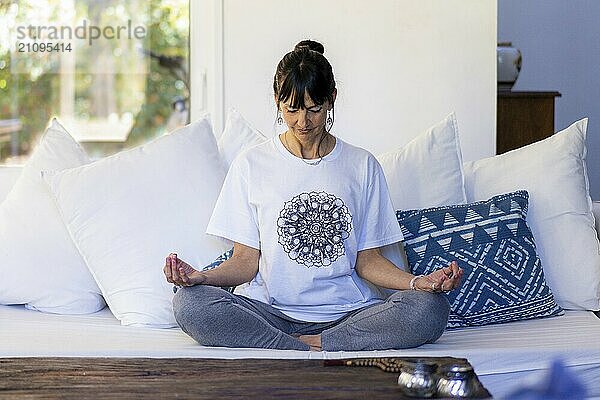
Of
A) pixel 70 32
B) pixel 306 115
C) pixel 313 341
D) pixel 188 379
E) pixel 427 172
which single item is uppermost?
pixel 70 32

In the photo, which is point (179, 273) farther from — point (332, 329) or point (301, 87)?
point (301, 87)

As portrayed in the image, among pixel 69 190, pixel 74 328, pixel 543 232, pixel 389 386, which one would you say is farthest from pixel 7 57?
pixel 389 386

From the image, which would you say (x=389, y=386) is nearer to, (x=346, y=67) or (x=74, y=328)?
(x=74, y=328)

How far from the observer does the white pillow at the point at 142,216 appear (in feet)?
8.86

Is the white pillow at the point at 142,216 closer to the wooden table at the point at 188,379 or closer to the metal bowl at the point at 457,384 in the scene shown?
the wooden table at the point at 188,379

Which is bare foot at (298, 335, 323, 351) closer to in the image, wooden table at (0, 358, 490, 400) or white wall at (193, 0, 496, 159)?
wooden table at (0, 358, 490, 400)

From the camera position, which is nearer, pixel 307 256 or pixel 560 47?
pixel 307 256

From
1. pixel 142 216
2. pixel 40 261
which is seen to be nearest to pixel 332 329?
pixel 142 216

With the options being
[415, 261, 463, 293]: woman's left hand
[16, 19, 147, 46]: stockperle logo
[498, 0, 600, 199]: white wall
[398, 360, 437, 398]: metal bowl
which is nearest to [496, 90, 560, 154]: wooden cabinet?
[498, 0, 600, 199]: white wall

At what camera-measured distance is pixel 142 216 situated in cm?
276

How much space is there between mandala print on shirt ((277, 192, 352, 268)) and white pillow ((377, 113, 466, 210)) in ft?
1.14

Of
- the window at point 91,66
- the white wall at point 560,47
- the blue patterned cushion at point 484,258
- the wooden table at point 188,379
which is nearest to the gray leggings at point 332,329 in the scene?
the blue patterned cushion at point 484,258

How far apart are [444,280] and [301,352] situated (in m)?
0.35

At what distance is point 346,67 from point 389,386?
7.04 feet
